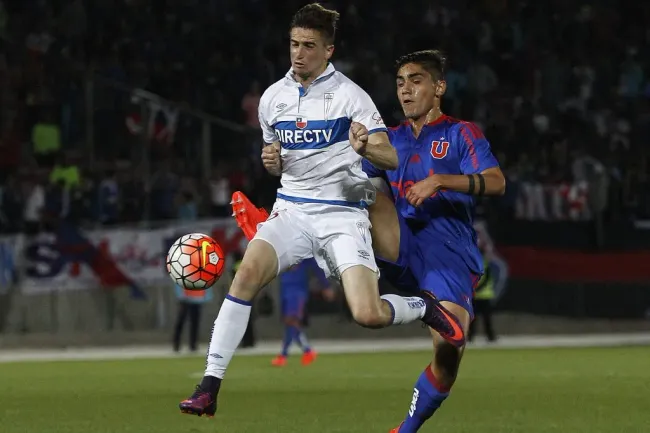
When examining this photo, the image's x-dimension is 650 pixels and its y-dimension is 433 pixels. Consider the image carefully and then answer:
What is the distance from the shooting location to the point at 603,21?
2553 centimetres

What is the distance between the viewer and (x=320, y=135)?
25.9 feet

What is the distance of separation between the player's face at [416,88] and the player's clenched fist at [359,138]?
25.8 inches

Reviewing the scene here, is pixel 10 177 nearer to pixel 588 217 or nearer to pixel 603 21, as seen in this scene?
pixel 588 217

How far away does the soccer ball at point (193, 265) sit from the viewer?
8.20 metres

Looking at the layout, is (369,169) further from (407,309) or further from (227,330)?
(227,330)

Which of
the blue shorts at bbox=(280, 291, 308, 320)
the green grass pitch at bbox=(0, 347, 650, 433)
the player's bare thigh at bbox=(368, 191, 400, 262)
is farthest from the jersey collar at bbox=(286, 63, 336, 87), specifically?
the blue shorts at bbox=(280, 291, 308, 320)

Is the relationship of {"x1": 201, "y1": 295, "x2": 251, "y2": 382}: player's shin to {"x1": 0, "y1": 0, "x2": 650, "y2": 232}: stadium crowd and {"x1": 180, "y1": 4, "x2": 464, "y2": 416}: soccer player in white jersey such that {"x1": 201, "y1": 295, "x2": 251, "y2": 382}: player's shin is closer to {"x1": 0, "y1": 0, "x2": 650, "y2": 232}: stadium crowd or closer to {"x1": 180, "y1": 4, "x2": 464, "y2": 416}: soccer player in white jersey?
{"x1": 180, "y1": 4, "x2": 464, "y2": 416}: soccer player in white jersey

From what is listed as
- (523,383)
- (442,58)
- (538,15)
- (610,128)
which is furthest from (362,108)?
(538,15)

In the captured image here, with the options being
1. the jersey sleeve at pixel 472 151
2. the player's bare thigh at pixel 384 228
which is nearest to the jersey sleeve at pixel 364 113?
the jersey sleeve at pixel 472 151

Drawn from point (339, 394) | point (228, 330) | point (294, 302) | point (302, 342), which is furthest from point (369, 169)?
point (294, 302)

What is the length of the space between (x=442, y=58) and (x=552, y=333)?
46.8ft

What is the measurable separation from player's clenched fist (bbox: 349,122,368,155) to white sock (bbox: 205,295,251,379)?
1056 millimetres

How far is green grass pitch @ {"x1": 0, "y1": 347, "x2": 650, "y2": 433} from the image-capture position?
9430 millimetres

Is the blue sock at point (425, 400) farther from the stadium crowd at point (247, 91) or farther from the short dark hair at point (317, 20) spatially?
the stadium crowd at point (247, 91)
